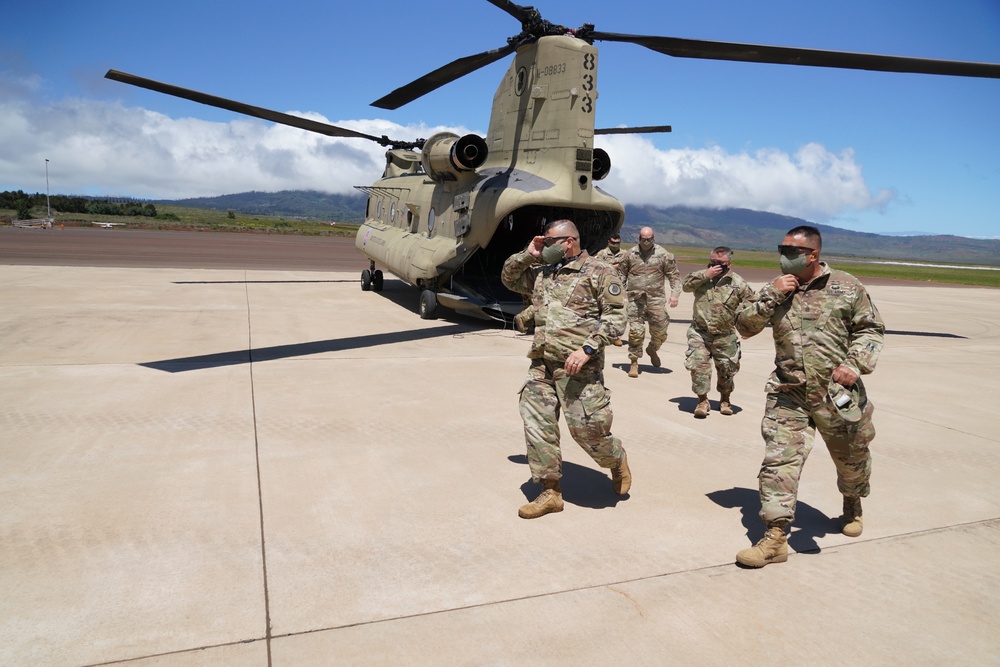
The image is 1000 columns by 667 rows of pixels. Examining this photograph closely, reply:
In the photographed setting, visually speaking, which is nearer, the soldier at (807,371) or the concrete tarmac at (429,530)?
the concrete tarmac at (429,530)

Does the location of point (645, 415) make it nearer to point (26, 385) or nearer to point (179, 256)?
point (26, 385)

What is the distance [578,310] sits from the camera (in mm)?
4375

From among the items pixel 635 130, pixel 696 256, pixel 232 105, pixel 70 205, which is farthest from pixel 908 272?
pixel 70 205

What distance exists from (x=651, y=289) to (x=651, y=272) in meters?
0.23

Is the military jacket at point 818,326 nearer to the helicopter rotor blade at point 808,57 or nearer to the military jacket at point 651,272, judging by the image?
the military jacket at point 651,272

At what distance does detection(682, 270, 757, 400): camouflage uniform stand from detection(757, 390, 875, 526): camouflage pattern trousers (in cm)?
292

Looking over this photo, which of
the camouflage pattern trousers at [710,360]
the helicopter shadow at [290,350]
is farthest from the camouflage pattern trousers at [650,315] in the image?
the helicopter shadow at [290,350]

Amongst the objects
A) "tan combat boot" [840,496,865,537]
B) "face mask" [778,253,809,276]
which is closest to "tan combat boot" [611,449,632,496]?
"tan combat boot" [840,496,865,537]

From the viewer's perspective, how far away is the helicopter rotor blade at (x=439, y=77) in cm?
1028

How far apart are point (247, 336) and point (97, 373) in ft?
9.22

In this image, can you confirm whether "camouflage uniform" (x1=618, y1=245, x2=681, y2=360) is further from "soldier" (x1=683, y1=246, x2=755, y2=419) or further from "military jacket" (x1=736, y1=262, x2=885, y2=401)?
"military jacket" (x1=736, y1=262, x2=885, y2=401)

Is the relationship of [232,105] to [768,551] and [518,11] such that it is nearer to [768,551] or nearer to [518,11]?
[518,11]

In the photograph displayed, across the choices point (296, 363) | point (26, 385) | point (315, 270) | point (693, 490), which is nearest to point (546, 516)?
point (693, 490)

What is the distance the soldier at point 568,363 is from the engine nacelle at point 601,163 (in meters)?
8.59
